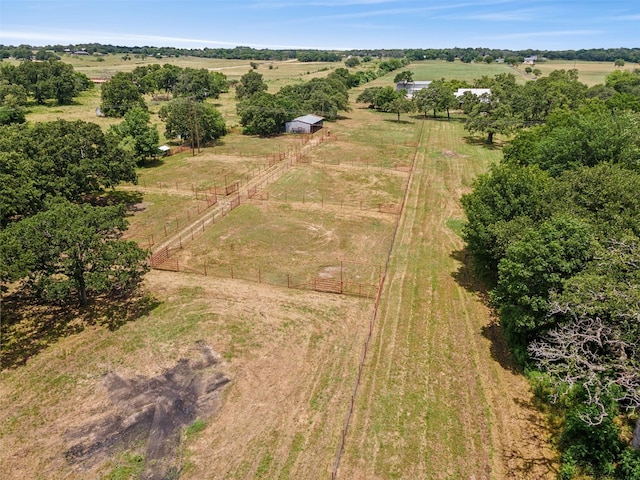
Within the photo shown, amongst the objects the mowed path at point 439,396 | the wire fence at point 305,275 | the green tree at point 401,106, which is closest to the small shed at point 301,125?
the green tree at point 401,106

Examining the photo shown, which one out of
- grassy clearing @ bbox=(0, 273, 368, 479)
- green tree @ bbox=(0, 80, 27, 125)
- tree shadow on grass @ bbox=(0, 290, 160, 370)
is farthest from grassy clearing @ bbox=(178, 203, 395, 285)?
green tree @ bbox=(0, 80, 27, 125)

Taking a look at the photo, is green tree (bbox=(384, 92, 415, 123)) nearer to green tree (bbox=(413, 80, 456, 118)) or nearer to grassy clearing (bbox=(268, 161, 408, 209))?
green tree (bbox=(413, 80, 456, 118))

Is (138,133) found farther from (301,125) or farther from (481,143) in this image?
(481,143)

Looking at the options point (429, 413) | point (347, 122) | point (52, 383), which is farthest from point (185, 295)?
point (347, 122)

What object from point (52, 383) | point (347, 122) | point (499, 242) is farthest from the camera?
point (347, 122)

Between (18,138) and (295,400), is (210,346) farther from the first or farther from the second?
(18,138)
